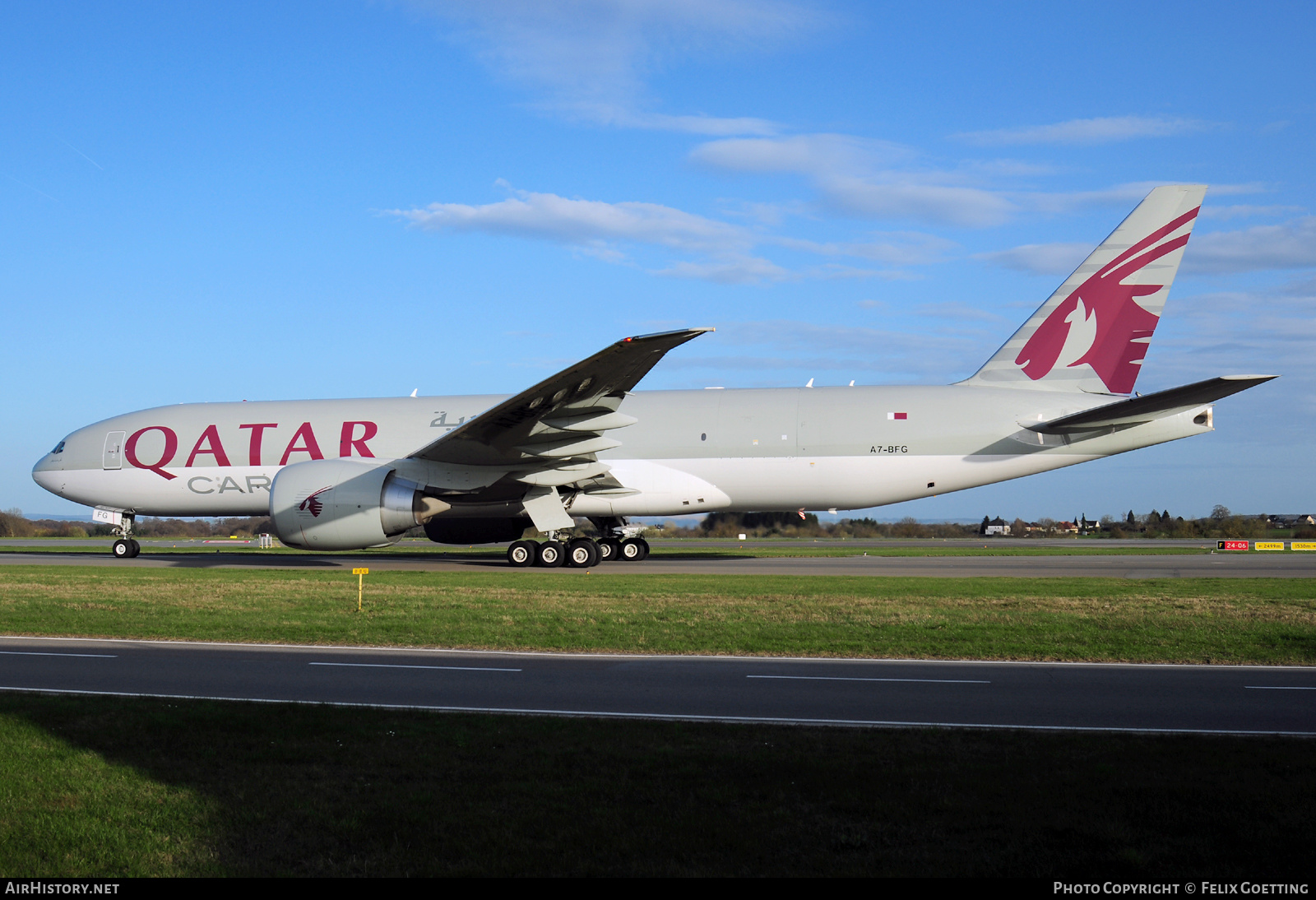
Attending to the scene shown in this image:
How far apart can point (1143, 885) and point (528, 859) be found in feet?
8.11

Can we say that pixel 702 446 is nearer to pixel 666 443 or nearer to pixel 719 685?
pixel 666 443

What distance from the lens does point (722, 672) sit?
933 centimetres

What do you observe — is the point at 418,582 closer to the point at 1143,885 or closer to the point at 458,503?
the point at 458,503

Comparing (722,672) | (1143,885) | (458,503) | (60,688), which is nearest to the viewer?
(1143,885)

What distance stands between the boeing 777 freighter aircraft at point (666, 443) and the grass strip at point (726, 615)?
2.99 m

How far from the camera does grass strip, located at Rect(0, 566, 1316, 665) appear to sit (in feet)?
Answer: 35.7

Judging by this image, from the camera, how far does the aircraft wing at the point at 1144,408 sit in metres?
19.0

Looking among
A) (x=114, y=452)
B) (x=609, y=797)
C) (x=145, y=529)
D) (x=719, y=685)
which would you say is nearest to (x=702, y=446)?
(x=719, y=685)

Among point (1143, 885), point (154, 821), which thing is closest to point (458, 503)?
point (154, 821)

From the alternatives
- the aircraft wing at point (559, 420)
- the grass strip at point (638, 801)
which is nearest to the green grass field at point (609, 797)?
the grass strip at point (638, 801)

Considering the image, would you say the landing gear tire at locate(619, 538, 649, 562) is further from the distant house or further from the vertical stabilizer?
the distant house

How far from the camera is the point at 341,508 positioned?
20.2m

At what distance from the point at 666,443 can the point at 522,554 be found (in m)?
4.46

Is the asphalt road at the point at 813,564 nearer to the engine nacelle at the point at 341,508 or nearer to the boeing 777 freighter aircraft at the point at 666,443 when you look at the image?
the boeing 777 freighter aircraft at the point at 666,443
